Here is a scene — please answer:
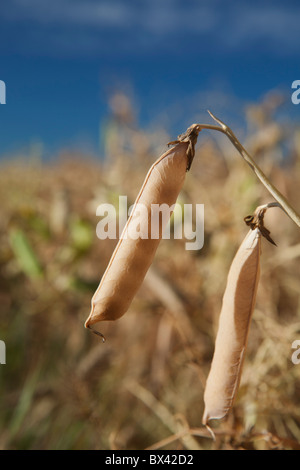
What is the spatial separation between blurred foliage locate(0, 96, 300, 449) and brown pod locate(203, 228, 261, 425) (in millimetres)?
419

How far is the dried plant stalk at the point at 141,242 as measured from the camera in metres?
0.49

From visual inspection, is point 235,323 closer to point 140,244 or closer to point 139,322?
point 140,244

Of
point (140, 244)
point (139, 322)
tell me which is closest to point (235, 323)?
point (140, 244)

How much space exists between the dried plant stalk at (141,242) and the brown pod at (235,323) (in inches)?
3.4

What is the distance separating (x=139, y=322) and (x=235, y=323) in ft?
4.62

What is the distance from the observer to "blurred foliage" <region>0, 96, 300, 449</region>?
1.10 metres

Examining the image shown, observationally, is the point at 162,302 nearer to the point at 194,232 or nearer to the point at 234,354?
the point at 194,232

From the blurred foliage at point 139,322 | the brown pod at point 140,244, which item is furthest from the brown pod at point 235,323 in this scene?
the blurred foliage at point 139,322

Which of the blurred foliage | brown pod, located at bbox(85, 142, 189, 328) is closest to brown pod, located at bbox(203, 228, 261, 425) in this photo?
brown pod, located at bbox(85, 142, 189, 328)

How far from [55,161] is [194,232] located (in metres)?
3.24

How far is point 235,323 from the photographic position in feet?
1.72

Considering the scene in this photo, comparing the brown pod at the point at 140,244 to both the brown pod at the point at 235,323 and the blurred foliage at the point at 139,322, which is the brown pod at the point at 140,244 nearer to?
the brown pod at the point at 235,323

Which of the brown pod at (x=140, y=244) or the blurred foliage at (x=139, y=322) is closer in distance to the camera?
the brown pod at (x=140, y=244)

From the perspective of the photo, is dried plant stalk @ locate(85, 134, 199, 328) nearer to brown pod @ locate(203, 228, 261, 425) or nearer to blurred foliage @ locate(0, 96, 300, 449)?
brown pod @ locate(203, 228, 261, 425)
